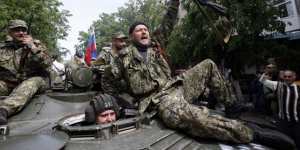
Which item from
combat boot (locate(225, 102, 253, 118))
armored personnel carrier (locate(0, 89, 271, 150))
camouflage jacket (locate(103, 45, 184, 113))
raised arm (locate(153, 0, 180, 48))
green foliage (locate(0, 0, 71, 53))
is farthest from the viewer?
green foliage (locate(0, 0, 71, 53))

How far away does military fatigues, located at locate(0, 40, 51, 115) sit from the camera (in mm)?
5176

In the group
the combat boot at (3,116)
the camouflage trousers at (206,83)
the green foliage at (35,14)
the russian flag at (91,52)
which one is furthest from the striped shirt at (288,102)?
the green foliage at (35,14)

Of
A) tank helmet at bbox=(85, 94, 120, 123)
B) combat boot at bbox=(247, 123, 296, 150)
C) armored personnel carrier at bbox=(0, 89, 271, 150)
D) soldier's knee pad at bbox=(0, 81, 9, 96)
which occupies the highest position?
soldier's knee pad at bbox=(0, 81, 9, 96)

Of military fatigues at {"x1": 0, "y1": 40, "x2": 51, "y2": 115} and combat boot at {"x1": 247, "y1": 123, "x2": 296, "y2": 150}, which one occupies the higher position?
military fatigues at {"x1": 0, "y1": 40, "x2": 51, "y2": 115}

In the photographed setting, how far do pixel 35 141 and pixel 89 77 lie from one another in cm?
234

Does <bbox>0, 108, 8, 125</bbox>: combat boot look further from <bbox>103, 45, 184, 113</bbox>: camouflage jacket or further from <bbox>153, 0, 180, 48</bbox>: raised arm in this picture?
<bbox>153, 0, 180, 48</bbox>: raised arm

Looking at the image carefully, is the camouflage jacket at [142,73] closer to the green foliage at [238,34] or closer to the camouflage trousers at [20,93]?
the camouflage trousers at [20,93]

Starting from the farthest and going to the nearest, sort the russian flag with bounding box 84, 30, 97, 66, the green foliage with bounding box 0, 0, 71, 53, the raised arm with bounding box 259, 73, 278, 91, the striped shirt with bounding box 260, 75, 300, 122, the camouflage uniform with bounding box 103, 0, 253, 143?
the green foliage with bounding box 0, 0, 71, 53
the russian flag with bounding box 84, 30, 97, 66
the raised arm with bounding box 259, 73, 278, 91
the striped shirt with bounding box 260, 75, 300, 122
the camouflage uniform with bounding box 103, 0, 253, 143

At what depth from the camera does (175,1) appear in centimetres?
587

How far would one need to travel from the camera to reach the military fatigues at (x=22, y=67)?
204 inches

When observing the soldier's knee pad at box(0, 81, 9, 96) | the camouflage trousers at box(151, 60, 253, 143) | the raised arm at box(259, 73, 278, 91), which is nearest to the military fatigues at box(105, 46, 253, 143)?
the camouflage trousers at box(151, 60, 253, 143)

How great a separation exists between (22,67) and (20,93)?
80cm

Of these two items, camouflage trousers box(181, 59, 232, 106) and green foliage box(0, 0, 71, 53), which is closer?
camouflage trousers box(181, 59, 232, 106)

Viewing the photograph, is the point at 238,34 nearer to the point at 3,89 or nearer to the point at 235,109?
the point at 235,109
